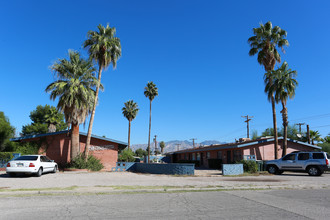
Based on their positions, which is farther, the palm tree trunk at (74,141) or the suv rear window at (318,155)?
the palm tree trunk at (74,141)

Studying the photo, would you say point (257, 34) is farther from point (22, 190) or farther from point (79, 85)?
point (22, 190)

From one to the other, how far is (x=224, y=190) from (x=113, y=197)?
15.6 ft

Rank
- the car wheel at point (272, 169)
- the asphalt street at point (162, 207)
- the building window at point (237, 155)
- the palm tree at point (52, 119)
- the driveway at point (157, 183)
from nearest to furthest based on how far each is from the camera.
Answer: the asphalt street at point (162, 207) → the driveway at point (157, 183) → the car wheel at point (272, 169) → the building window at point (237, 155) → the palm tree at point (52, 119)

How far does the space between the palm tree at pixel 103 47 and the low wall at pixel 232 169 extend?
536 inches

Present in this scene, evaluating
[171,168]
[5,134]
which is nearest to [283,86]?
[171,168]

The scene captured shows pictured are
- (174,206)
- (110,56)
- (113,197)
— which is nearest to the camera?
(174,206)

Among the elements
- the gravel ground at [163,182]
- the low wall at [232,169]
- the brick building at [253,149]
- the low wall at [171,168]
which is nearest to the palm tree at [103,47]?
the low wall at [171,168]

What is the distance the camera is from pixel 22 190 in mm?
9438

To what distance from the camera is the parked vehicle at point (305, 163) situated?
17.4m

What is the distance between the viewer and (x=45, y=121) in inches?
1816

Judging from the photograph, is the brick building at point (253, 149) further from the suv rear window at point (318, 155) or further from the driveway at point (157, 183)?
the driveway at point (157, 183)

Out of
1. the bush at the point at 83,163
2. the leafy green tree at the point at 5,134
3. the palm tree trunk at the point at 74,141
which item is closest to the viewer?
the bush at the point at 83,163

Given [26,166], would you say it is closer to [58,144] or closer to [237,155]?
[58,144]

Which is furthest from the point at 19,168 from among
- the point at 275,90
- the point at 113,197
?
the point at 275,90
